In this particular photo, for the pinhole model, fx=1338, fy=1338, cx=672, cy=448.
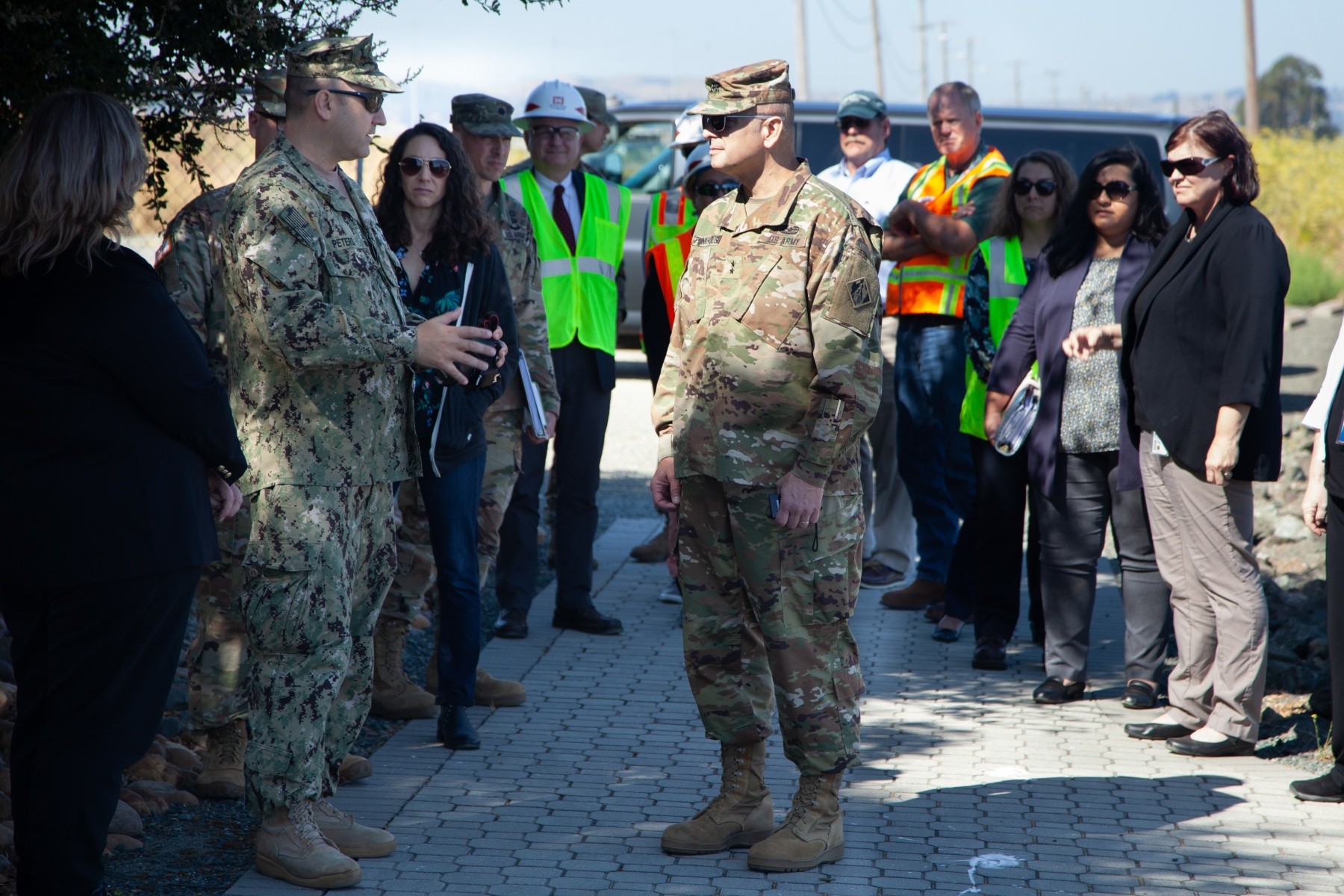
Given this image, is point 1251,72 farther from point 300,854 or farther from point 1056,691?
point 300,854

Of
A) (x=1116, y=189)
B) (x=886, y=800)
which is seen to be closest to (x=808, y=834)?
(x=886, y=800)

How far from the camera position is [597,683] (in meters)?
5.52

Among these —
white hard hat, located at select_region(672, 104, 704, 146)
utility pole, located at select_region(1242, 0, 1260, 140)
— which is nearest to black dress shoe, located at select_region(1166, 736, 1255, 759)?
white hard hat, located at select_region(672, 104, 704, 146)

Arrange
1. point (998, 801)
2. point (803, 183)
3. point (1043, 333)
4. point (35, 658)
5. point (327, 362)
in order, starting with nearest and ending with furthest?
point (35, 658), point (327, 362), point (803, 183), point (998, 801), point (1043, 333)

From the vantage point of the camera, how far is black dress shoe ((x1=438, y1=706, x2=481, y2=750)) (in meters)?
4.67

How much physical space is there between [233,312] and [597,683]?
2.48m

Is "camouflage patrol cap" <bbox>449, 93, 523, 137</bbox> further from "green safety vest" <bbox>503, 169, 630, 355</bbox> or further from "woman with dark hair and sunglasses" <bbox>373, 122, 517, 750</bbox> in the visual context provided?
"woman with dark hair and sunglasses" <bbox>373, 122, 517, 750</bbox>

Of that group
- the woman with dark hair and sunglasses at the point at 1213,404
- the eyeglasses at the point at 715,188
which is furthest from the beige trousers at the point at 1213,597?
the eyeglasses at the point at 715,188

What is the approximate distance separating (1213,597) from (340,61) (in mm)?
3407

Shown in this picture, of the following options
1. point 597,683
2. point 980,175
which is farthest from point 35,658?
point 980,175

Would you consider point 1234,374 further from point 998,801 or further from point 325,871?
point 325,871

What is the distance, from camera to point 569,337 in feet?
19.8

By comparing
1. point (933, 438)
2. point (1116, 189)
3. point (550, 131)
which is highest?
point (550, 131)

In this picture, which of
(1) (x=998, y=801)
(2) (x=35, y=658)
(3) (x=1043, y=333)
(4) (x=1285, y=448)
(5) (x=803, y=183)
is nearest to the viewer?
(2) (x=35, y=658)
